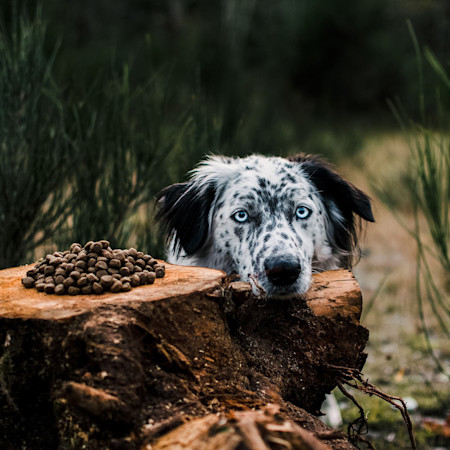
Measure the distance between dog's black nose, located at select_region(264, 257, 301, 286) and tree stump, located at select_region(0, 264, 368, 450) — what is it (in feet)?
0.64

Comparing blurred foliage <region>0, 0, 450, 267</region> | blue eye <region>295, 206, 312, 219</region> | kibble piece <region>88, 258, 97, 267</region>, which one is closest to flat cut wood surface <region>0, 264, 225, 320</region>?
kibble piece <region>88, 258, 97, 267</region>

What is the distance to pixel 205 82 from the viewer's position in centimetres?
473

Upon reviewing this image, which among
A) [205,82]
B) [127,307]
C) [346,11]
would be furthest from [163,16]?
[127,307]

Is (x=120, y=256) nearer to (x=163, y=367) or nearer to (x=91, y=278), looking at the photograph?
(x=91, y=278)

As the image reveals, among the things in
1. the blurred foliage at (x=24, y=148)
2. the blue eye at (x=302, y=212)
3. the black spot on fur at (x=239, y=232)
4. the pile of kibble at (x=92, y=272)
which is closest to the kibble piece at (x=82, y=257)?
the pile of kibble at (x=92, y=272)

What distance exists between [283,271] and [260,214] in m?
0.53

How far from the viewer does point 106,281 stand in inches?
77.5

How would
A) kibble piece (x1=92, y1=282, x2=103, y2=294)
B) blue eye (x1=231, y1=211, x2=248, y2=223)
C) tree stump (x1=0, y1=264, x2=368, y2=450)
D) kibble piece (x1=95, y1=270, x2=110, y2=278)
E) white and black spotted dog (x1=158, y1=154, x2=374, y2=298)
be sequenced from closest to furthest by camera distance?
tree stump (x1=0, y1=264, x2=368, y2=450) < kibble piece (x1=92, y1=282, x2=103, y2=294) < kibble piece (x1=95, y1=270, x2=110, y2=278) < white and black spotted dog (x1=158, y1=154, x2=374, y2=298) < blue eye (x1=231, y1=211, x2=248, y2=223)

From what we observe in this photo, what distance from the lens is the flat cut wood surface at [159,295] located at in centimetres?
183

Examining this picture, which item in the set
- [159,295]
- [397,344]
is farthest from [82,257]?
[397,344]

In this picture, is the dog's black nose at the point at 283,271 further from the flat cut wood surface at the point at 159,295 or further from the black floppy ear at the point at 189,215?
the black floppy ear at the point at 189,215

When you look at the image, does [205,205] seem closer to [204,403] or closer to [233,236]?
[233,236]

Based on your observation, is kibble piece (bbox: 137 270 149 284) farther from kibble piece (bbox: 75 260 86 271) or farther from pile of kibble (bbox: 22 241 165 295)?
kibble piece (bbox: 75 260 86 271)

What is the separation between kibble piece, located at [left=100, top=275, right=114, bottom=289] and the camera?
197 cm
